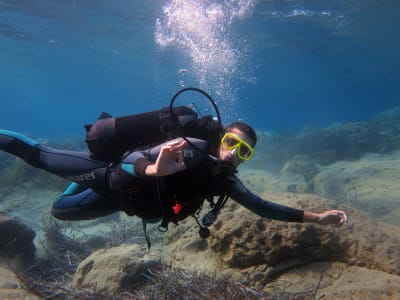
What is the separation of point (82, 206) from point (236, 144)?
7.98ft

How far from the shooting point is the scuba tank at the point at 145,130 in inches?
135

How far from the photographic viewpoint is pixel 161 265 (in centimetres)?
459

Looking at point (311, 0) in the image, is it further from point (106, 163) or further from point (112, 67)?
point (112, 67)

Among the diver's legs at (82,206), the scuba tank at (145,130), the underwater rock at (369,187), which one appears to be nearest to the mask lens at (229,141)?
the scuba tank at (145,130)

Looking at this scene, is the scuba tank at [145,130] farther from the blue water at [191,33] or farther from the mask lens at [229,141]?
the blue water at [191,33]

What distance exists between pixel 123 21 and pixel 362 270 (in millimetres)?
26307

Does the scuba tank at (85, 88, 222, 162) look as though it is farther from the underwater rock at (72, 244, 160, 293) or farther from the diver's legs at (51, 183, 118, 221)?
the underwater rock at (72, 244, 160, 293)

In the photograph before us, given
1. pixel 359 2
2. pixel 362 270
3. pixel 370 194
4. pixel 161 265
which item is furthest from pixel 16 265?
pixel 359 2

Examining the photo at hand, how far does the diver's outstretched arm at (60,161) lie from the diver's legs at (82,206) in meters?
0.35

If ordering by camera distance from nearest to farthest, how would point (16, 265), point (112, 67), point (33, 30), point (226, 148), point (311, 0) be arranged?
point (226, 148) < point (16, 265) < point (311, 0) < point (33, 30) < point (112, 67)

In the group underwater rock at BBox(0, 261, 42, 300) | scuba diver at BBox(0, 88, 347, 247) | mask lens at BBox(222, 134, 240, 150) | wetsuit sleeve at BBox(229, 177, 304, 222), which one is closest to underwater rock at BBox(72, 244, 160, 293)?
underwater rock at BBox(0, 261, 42, 300)

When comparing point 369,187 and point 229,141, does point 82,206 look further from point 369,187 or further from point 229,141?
point 369,187

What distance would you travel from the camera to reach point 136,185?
10.7ft

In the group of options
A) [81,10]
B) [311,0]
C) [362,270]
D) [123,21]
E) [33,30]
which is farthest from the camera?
[33,30]
